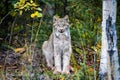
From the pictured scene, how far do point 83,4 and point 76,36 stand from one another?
1.75 m

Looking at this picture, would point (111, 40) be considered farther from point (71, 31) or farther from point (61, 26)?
point (71, 31)

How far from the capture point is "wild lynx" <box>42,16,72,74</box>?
8508 mm

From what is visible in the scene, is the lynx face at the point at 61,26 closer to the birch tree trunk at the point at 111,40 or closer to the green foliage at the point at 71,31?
the green foliage at the point at 71,31

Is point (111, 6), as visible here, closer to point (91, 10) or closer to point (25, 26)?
point (91, 10)

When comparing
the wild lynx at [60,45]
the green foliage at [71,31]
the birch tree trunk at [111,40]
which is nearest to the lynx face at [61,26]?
the wild lynx at [60,45]

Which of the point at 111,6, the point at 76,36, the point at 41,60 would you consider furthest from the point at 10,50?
the point at 111,6

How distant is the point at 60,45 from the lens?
8.75 m

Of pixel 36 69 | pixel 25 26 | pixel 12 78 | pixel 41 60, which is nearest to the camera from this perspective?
pixel 12 78

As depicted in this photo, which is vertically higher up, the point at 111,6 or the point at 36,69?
the point at 111,6

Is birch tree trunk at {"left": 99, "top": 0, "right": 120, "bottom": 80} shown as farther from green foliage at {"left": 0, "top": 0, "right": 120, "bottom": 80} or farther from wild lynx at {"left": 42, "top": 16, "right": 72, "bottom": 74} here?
wild lynx at {"left": 42, "top": 16, "right": 72, "bottom": 74}

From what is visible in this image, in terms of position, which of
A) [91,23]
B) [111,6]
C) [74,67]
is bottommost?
[74,67]

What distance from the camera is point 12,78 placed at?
7945mm

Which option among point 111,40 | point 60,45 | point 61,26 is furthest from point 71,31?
point 111,40

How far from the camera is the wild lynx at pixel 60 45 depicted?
851 centimetres
